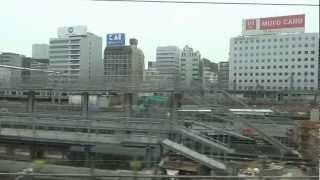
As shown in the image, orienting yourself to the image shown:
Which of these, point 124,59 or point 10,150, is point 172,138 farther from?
point 124,59

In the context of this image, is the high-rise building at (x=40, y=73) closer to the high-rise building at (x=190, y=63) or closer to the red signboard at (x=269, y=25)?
the high-rise building at (x=190, y=63)

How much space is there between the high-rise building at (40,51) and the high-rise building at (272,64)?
2047 centimetres

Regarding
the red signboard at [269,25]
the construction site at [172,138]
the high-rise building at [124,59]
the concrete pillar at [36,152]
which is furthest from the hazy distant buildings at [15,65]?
the red signboard at [269,25]

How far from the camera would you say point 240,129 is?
31.8 meters

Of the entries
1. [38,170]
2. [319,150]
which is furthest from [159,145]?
[38,170]

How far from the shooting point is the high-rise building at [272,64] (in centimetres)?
4481

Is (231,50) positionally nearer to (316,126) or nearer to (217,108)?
(217,108)

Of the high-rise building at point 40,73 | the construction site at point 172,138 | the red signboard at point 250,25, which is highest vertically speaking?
the red signboard at point 250,25

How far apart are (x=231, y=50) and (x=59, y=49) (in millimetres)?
17201

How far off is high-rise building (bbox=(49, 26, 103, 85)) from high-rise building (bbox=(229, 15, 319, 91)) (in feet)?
41.7

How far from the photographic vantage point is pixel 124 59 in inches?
2119

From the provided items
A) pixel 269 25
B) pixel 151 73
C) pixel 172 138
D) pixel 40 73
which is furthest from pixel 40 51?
pixel 172 138

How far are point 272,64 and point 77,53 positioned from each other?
18.3m

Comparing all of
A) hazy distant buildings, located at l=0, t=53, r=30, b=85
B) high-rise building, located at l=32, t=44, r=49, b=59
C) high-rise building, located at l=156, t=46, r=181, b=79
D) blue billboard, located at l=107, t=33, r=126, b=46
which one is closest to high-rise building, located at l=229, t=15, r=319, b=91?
high-rise building, located at l=156, t=46, r=181, b=79
